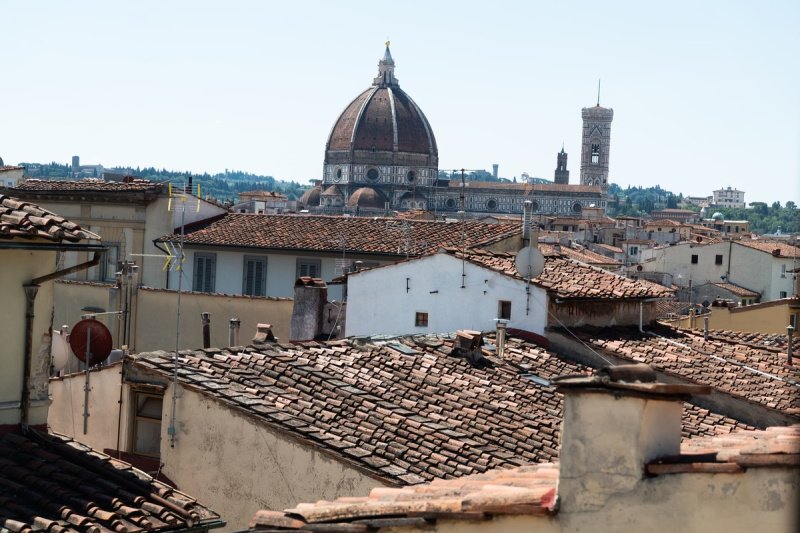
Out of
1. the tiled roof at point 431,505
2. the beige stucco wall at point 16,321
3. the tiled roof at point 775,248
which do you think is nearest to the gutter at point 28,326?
the beige stucco wall at point 16,321

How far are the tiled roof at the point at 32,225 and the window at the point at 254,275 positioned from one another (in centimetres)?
1869

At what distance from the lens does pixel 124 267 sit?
22.0 meters

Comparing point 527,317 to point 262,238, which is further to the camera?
point 262,238

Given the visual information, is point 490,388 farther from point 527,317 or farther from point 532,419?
point 527,317

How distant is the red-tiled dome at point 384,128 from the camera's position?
162000mm

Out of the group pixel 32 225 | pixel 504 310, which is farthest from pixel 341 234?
pixel 32 225

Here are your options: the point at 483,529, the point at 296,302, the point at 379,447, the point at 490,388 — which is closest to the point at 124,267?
the point at 296,302

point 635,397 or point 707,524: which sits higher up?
point 635,397

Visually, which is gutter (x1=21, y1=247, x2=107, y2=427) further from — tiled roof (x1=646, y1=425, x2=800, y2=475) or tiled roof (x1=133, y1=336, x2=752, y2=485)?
tiled roof (x1=646, y1=425, x2=800, y2=475)

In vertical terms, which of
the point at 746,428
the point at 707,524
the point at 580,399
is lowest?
the point at 746,428

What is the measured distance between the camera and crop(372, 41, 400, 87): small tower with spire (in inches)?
6604

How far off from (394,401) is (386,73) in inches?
6171

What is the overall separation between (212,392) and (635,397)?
6806 millimetres

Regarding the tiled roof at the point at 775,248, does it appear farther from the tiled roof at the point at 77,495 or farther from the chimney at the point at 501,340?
the tiled roof at the point at 77,495
